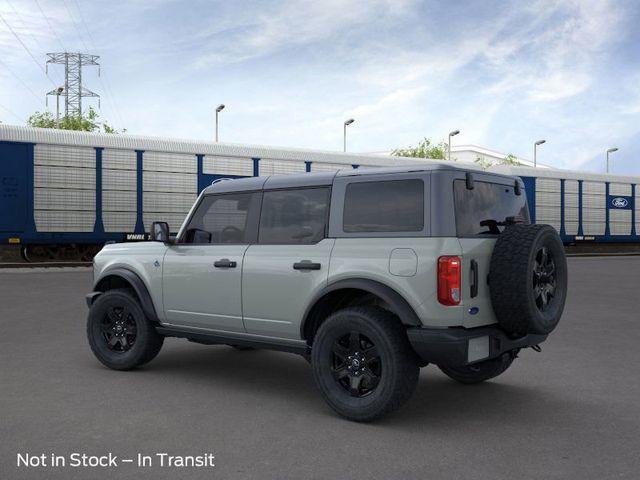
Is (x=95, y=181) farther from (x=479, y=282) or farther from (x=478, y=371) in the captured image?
(x=479, y=282)

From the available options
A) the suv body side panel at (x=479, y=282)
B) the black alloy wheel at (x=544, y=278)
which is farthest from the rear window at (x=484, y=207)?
the black alloy wheel at (x=544, y=278)

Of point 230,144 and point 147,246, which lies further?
point 230,144

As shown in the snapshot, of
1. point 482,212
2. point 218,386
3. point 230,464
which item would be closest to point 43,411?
point 218,386

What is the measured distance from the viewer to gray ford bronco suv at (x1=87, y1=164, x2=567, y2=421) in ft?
15.6

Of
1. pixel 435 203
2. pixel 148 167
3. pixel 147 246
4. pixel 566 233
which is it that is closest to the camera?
pixel 435 203

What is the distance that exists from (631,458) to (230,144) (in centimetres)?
2089

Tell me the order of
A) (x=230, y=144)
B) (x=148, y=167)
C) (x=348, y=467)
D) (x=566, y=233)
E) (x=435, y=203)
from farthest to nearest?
(x=566, y=233)
(x=230, y=144)
(x=148, y=167)
(x=435, y=203)
(x=348, y=467)

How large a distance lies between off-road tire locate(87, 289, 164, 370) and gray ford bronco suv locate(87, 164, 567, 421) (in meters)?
0.35

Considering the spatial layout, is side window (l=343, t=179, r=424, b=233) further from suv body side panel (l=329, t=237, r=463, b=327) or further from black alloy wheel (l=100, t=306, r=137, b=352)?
black alloy wheel (l=100, t=306, r=137, b=352)

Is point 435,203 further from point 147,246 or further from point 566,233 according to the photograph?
point 566,233

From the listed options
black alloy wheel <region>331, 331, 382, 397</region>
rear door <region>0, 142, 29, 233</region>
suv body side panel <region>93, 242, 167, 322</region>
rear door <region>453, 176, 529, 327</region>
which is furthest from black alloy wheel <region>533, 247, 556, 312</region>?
rear door <region>0, 142, 29, 233</region>

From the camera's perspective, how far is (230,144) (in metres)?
23.9

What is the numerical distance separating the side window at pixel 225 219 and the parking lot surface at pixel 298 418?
1350 mm

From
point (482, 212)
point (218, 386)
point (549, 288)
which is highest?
point (482, 212)
